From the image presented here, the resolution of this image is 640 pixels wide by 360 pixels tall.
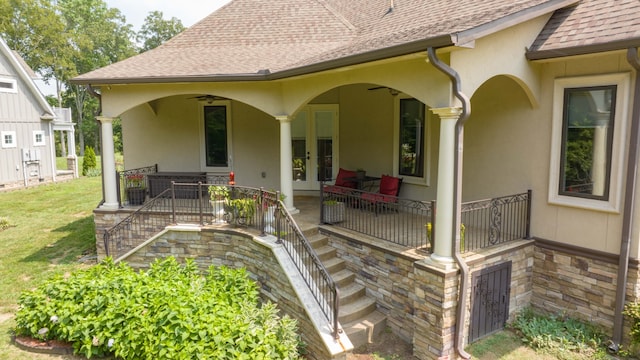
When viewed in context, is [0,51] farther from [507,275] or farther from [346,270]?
[507,275]

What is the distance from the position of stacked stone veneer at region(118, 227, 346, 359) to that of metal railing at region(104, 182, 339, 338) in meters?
0.28

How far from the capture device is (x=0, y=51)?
731 inches

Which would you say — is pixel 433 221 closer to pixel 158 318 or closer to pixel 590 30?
pixel 590 30

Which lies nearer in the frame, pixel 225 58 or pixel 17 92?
pixel 225 58

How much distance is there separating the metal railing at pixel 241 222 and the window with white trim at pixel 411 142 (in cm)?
331

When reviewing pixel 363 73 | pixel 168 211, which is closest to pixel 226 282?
pixel 168 211

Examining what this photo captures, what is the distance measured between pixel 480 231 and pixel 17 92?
21.9 m

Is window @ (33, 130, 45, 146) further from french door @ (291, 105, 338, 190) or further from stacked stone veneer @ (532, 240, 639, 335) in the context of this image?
stacked stone veneer @ (532, 240, 639, 335)

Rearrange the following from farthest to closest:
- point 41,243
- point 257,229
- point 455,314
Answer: point 41,243, point 257,229, point 455,314

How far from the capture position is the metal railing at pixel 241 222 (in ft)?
20.3

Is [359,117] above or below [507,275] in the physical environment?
above

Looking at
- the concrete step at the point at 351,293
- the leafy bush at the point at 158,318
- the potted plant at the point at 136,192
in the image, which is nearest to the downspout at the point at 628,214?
the concrete step at the point at 351,293

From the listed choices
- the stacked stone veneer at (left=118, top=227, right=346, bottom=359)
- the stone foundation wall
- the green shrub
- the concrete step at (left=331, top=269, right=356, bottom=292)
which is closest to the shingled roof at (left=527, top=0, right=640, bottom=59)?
the stone foundation wall

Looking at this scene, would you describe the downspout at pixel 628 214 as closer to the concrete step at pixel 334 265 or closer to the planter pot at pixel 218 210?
the concrete step at pixel 334 265
